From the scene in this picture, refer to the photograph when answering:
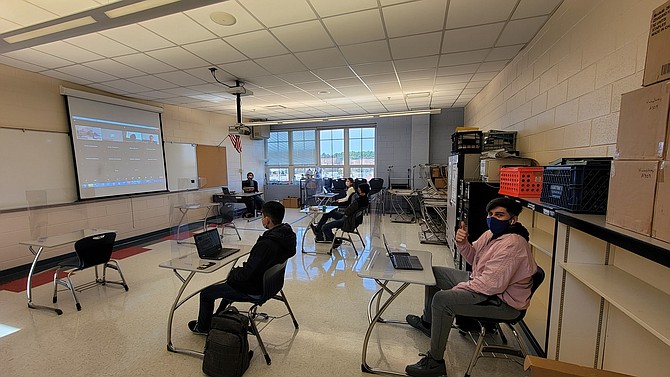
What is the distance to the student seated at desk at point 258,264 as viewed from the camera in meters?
2.04

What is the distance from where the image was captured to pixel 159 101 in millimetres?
5852

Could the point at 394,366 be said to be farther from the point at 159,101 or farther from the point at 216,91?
the point at 159,101

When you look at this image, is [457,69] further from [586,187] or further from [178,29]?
[178,29]

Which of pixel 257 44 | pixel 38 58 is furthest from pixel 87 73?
pixel 257 44

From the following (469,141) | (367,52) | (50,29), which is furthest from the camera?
(469,141)

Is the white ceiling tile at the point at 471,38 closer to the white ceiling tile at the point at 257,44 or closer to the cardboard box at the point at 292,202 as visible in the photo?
the white ceiling tile at the point at 257,44

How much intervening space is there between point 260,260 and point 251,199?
5745 mm

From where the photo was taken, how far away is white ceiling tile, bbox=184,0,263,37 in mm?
2324

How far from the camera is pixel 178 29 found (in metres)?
2.69

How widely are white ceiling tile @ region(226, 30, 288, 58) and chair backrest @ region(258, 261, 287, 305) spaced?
2375mm

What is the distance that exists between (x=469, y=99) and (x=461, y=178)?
3404 millimetres

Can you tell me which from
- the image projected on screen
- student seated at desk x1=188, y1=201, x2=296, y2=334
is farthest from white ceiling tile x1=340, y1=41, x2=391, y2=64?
the image projected on screen

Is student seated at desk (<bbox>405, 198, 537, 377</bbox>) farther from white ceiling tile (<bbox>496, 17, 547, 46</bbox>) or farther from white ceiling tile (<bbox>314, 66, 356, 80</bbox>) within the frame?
white ceiling tile (<bbox>314, 66, 356, 80</bbox>)

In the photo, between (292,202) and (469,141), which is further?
(292,202)
